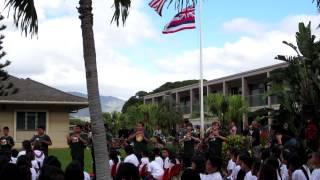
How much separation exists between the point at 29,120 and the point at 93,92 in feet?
93.6

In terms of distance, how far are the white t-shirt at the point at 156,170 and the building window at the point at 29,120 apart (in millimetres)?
23635

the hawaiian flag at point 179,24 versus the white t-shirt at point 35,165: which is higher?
the hawaiian flag at point 179,24

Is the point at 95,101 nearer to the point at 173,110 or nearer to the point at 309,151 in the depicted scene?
the point at 309,151

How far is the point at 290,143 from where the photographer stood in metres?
12.6

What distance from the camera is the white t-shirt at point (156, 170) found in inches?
477

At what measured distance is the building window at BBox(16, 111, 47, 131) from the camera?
113 feet

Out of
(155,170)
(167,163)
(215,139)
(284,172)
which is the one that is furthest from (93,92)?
(215,139)

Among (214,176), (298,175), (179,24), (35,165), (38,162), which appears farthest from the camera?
(179,24)

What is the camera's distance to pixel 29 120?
34.9 meters

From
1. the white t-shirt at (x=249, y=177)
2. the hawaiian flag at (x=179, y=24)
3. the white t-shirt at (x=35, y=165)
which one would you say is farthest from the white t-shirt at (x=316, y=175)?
the hawaiian flag at (x=179, y=24)

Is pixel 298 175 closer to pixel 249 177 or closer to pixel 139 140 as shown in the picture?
pixel 249 177

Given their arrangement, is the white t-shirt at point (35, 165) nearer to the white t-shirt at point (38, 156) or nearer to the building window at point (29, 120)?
the white t-shirt at point (38, 156)

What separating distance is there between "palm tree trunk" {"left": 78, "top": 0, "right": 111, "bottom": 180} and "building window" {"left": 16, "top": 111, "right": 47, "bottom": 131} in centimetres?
2807

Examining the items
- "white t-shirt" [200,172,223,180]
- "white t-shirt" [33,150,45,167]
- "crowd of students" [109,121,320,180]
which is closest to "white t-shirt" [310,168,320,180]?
"crowd of students" [109,121,320,180]
